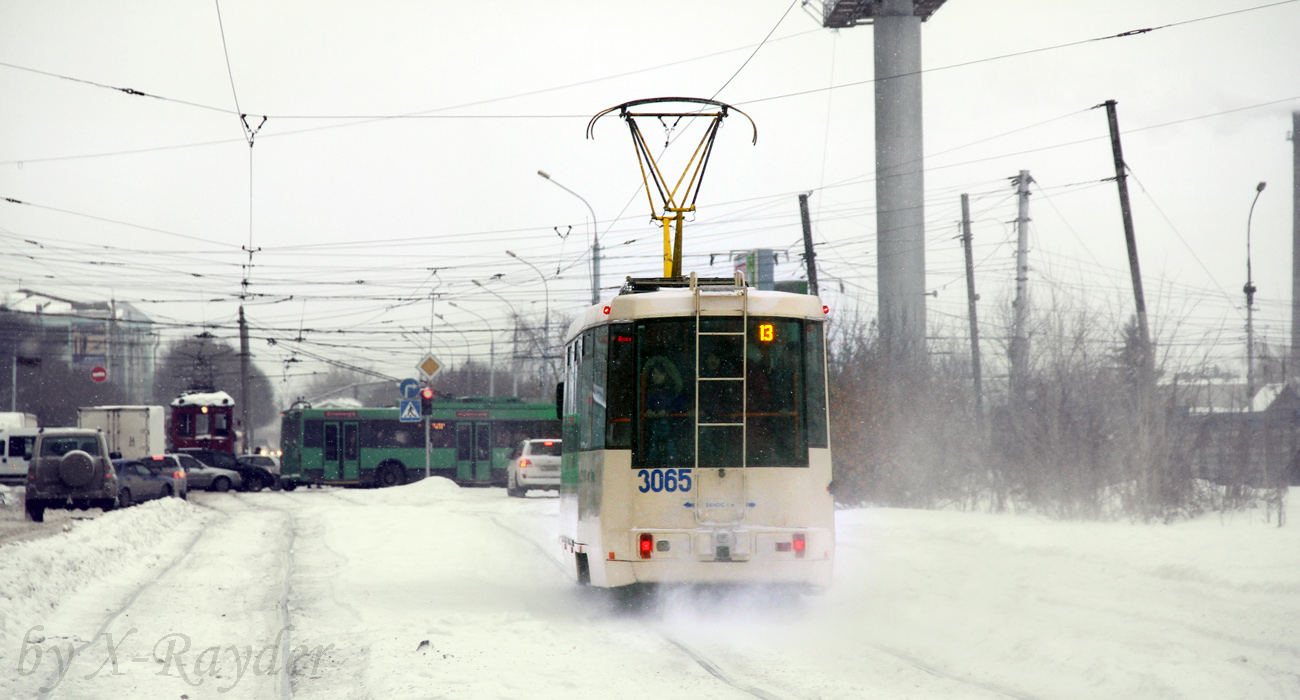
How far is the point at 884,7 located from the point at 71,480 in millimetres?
41421

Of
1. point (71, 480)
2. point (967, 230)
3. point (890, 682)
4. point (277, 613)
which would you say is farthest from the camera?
point (967, 230)

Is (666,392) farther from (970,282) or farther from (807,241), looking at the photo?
(970,282)

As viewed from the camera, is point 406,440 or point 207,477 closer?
point 406,440

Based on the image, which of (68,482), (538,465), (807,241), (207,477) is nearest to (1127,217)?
(807,241)

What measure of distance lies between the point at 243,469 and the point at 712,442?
1562 inches

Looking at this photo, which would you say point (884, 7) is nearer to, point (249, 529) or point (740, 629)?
point (249, 529)

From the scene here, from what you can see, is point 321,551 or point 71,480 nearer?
point 321,551

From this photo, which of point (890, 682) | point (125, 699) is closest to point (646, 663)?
point (890, 682)

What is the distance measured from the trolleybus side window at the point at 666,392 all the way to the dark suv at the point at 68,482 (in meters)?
20.3

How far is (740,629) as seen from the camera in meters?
10.2

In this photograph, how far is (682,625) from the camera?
10.5m

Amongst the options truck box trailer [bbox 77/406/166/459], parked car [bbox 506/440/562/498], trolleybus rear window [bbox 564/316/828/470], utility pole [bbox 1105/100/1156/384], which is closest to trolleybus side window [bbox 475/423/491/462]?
parked car [bbox 506/440/562/498]

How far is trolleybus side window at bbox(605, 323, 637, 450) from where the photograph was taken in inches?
408

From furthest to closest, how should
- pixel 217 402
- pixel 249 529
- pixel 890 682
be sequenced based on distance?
pixel 217 402 < pixel 249 529 < pixel 890 682
